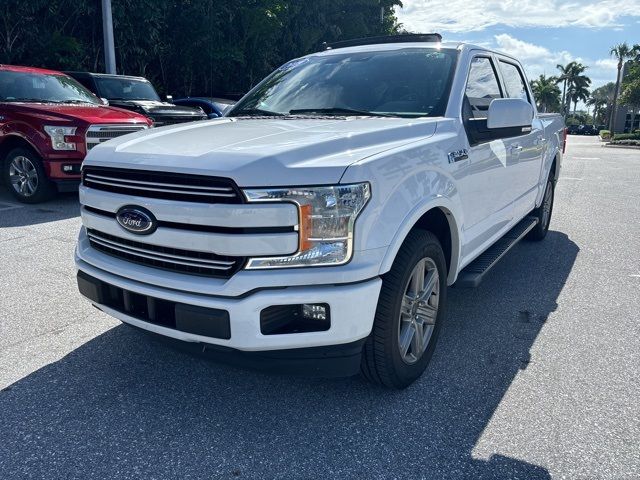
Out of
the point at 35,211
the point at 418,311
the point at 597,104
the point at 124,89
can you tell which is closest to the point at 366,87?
the point at 418,311

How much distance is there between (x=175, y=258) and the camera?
8.00 feet

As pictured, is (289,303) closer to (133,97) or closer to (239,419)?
(239,419)

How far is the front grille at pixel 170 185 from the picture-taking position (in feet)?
7.41

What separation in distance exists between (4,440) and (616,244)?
605 cm

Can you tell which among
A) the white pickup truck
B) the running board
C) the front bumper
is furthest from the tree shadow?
the running board

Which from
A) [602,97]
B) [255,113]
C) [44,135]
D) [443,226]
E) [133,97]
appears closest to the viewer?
[443,226]

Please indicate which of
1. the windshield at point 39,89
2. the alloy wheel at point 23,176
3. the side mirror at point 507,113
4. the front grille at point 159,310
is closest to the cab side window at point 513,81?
the side mirror at point 507,113

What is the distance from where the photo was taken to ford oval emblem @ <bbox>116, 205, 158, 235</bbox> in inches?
96.7

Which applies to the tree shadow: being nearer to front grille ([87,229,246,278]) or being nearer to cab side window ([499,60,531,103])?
front grille ([87,229,246,278])

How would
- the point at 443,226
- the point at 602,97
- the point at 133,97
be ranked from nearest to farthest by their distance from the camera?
the point at 443,226 → the point at 133,97 → the point at 602,97

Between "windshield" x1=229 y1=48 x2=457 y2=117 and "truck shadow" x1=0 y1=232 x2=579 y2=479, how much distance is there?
1555mm

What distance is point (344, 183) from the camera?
228 centimetres

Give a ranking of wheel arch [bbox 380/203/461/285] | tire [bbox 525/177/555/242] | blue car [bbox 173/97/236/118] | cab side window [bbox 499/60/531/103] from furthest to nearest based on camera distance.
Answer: blue car [bbox 173/97/236/118] → tire [bbox 525/177/555/242] → cab side window [bbox 499/60/531/103] → wheel arch [bbox 380/203/461/285]

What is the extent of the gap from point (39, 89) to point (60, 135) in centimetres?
157
